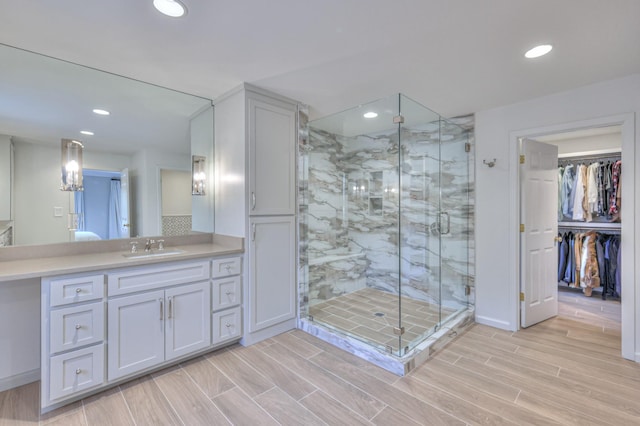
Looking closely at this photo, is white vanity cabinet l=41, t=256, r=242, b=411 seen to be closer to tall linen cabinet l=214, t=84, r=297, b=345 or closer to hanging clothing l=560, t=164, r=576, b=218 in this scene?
tall linen cabinet l=214, t=84, r=297, b=345

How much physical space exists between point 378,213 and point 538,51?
8.42 ft

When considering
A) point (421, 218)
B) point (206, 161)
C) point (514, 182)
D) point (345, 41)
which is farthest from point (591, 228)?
point (206, 161)

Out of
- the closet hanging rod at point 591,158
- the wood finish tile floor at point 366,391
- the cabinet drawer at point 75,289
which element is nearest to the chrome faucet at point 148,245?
the cabinet drawer at point 75,289

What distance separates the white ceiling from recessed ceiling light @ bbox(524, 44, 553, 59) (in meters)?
0.05

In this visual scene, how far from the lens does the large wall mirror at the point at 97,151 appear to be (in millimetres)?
2102

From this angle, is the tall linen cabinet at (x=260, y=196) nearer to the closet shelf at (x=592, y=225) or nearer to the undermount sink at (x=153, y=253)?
the undermount sink at (x=153, y=253)

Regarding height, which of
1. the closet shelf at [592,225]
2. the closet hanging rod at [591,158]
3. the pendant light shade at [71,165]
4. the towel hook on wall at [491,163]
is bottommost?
the closet shelf at [592,225]

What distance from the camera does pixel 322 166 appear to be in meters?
3.86

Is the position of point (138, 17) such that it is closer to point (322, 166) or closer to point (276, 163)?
point (276, 163)

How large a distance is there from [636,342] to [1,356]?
4872 millimetres

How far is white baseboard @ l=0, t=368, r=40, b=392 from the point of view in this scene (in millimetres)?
2010

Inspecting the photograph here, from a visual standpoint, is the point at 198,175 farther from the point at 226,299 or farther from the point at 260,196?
the point at 226,299

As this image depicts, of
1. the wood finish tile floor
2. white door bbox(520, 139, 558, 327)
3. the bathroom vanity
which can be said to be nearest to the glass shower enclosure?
the wood finish tile floor

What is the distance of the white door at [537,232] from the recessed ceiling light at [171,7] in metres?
3.26
